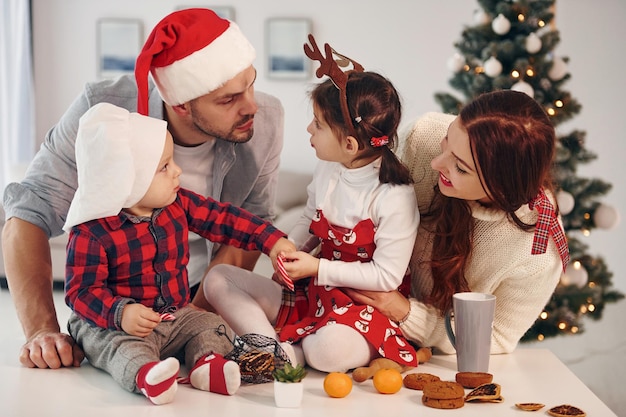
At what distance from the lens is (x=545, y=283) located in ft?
5.65

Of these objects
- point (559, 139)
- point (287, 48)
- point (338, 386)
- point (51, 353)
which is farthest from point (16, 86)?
point (338, 386)

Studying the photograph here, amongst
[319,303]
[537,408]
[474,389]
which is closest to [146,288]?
[319,303]

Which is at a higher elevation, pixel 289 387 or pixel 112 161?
pixel 112 161

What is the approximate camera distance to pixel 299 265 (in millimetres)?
1707

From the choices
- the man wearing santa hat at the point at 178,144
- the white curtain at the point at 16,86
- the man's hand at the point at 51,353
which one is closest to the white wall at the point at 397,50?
the white curtain at the point at 16,86

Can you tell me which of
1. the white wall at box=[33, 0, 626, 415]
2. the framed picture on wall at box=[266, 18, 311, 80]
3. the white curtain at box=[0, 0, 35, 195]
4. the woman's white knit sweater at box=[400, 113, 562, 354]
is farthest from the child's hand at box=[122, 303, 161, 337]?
the framed picture on wall at box=[266, 18, 311, 80]

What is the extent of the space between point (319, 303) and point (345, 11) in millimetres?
4188

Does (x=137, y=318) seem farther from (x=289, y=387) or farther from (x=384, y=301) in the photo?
(x=384, y=301)

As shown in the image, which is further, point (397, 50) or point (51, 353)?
point (397, 50)

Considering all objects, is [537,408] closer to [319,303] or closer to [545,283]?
[545,283]

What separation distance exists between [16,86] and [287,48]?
1819mm

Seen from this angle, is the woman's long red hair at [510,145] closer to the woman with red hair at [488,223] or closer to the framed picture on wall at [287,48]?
the woman with red hair at [488,223]

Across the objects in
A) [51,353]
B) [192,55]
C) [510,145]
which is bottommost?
[51,353]

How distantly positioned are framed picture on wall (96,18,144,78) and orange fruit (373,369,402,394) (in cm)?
461
